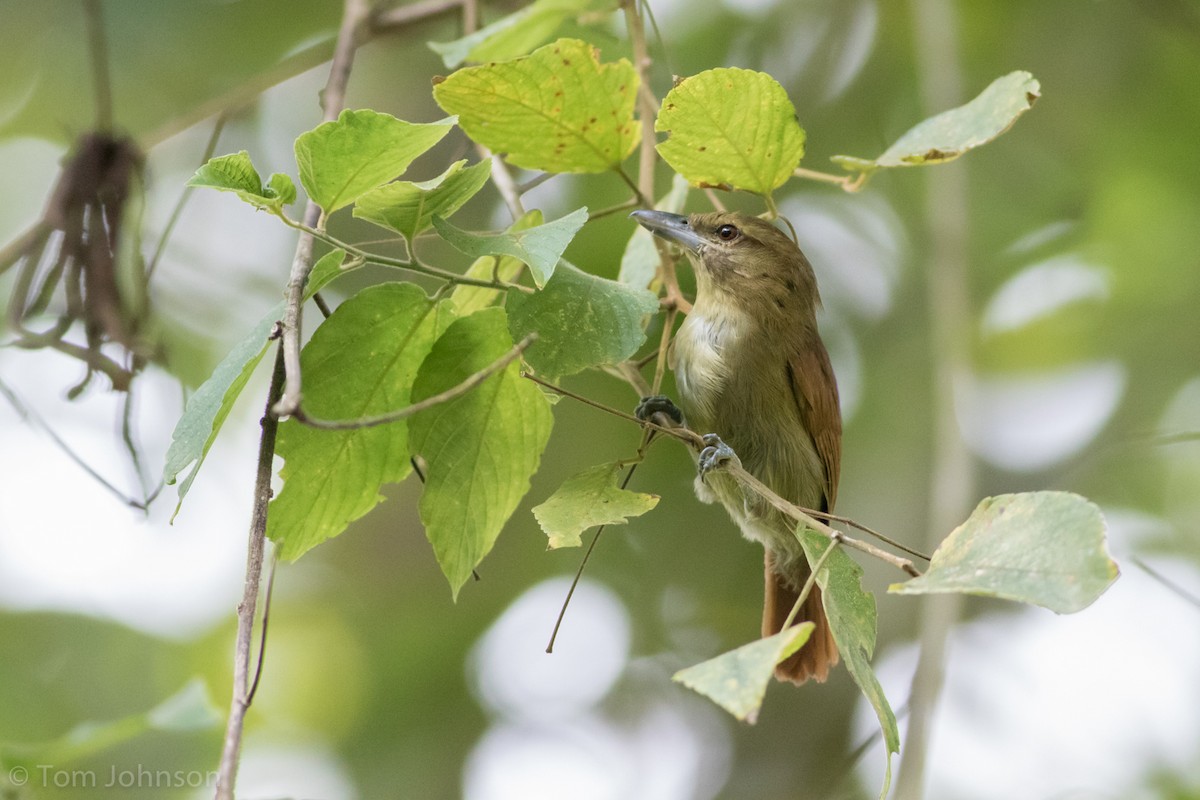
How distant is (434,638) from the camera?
195 inches

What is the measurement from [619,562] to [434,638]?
2.87ft

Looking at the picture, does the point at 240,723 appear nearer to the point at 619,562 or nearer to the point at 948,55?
the point at 948,55

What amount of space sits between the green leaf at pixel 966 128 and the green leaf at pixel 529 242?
0.62 metres

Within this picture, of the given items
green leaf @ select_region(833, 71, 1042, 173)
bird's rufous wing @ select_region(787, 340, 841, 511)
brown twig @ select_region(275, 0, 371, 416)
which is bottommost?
bird's rufous wing @ select_region(787, 340, 841, 511)

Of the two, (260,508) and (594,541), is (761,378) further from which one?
(260,508)

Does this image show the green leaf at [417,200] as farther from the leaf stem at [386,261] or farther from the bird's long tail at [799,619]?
the bird's long tail at [799,619]

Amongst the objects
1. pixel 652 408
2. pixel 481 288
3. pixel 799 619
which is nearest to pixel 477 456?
pixel 481 288

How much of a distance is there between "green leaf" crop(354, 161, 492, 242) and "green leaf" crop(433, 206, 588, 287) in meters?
0.04

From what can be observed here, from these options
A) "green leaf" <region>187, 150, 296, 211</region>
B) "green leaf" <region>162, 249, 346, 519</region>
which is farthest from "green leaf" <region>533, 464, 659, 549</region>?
"green leaf" <region>187, 150, 296, 211</region>

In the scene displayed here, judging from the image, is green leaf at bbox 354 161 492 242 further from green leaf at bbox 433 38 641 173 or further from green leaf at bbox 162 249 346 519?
green leaf at bbox 433 38 641 173

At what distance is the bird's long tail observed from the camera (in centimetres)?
312

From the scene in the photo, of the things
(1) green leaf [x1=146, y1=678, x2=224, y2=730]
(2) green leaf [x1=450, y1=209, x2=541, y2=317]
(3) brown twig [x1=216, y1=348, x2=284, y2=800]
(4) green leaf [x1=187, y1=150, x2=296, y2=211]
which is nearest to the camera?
(3) brown twig [x1=216, y1=348, x2=284, y2=800]

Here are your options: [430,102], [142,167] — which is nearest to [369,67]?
[430,102]

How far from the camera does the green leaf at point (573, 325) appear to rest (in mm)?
1742
